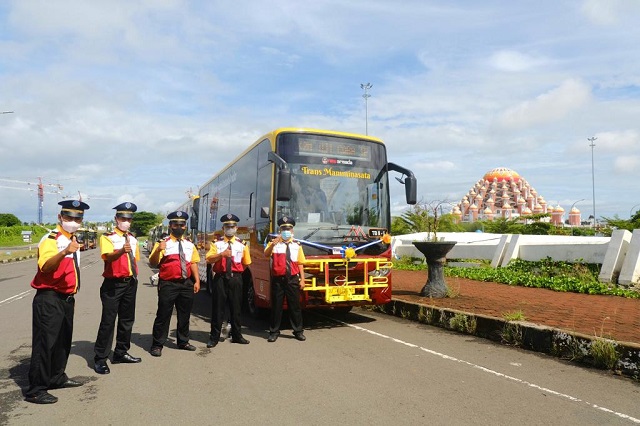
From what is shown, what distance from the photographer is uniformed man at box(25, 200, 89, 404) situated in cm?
483

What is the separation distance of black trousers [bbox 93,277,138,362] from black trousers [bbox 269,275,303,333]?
7.19ft

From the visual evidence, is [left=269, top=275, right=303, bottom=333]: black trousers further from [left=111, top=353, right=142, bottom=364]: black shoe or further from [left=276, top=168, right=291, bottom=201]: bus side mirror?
[left=111, top=353, right=142, bottom=364]: black shoe

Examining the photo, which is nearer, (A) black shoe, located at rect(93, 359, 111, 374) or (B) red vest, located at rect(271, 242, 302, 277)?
(A) black shoe, located at rect(93, 359, 111, 374)

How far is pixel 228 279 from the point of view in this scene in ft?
24.6

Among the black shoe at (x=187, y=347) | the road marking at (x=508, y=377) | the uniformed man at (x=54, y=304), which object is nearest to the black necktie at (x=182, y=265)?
the black shoe at (x=187, y=347)

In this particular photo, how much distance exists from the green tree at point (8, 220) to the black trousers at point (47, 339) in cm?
11573

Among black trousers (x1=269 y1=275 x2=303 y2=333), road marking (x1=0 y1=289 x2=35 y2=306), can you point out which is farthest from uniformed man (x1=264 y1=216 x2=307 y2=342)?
road marking (x1=0 y1=289 x2=35 y2=306)

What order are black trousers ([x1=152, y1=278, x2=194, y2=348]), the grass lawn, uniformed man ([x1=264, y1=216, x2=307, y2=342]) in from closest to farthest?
black trousers ([x1=152, y1=278, x2=194, y2=348]), uniformed man ([x1=264, y1=216, x2=307, y2=342]), the grass lawn

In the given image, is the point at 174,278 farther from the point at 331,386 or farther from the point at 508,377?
the point at 508,377

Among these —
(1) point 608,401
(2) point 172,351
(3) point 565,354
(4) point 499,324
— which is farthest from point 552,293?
(2) point 172,351

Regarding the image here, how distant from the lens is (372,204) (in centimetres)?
902

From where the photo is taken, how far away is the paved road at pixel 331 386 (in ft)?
14.3

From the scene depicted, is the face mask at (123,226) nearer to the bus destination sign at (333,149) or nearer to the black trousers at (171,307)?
the black trousers at (171,307)

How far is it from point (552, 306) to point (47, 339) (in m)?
8.34
